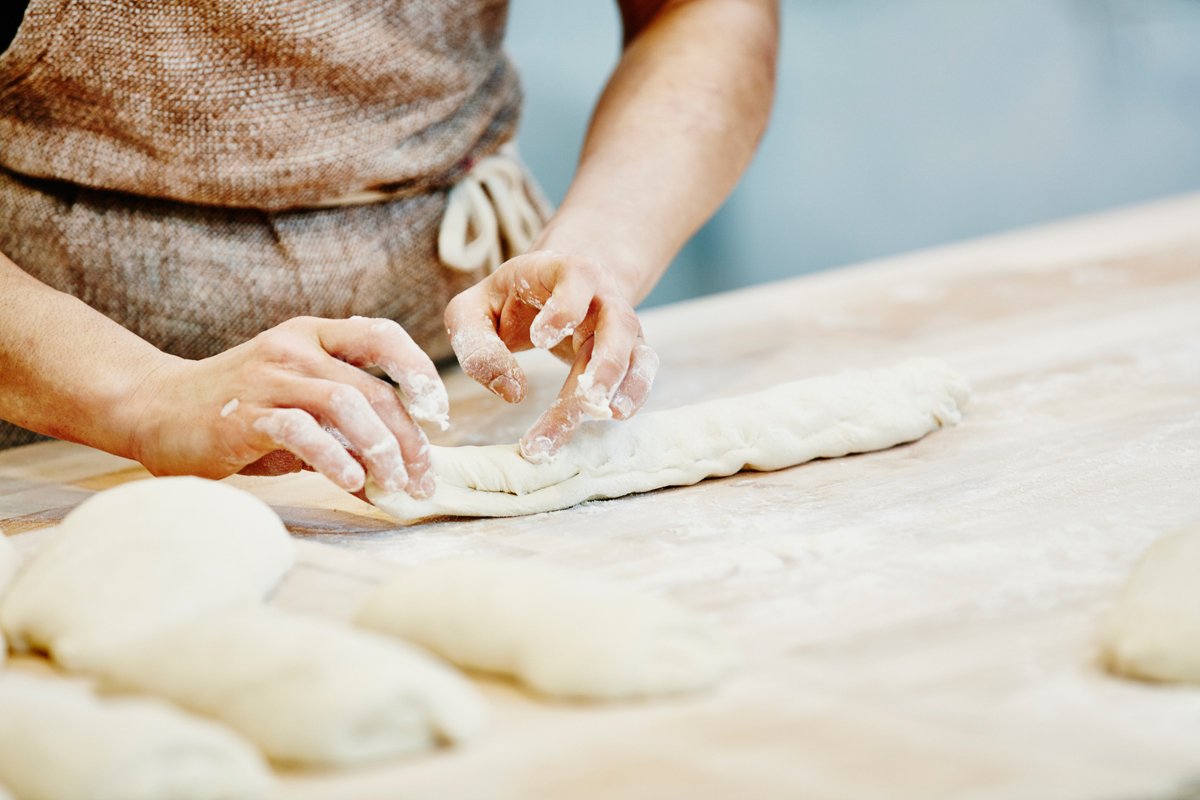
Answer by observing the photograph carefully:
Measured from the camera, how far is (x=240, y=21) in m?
1.50

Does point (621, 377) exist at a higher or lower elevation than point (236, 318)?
higher

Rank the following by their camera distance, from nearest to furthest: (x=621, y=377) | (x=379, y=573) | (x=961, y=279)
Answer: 1. (x=379, y=573)
2. (x=621, y=377)
3. (x=961, y=279)

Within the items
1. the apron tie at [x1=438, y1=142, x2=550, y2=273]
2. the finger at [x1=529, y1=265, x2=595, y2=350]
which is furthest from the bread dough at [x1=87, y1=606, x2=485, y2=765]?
the apron tie at [x1=438, y1=142, x2=550, y2=273]

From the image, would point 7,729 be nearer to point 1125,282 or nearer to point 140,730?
point 140,730

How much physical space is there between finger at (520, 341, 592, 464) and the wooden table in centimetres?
7

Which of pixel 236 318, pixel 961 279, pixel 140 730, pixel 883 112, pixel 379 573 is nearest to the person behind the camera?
pixel 140 730

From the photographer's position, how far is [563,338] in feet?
4.33

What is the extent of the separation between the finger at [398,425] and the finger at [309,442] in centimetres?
5

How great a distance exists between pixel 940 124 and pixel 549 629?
9.83 ft

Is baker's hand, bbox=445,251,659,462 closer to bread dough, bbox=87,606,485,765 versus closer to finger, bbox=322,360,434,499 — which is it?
finger, bbox=322,360,434,499

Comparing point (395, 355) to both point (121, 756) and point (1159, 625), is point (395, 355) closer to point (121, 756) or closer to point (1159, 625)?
point (121, 756)

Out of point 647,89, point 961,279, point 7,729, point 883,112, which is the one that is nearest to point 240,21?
point 647,89

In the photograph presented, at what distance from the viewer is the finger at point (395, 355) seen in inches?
46.8

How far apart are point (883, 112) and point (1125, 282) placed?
1.41 metres
